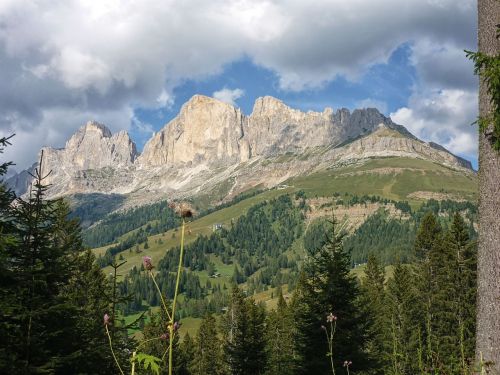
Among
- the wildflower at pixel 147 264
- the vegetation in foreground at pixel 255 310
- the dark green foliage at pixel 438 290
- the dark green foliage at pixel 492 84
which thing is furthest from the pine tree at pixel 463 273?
the wildflower at pixel 147 264

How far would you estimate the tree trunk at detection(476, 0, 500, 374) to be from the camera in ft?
29.9

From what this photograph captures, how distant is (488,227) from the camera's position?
9.52 meters

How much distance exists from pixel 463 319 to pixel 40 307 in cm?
3748

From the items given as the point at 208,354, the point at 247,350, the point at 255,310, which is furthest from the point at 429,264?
the point at 208,354

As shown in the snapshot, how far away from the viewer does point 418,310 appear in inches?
1802

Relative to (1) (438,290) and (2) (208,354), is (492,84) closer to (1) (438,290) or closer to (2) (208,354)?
(1) (438,290)

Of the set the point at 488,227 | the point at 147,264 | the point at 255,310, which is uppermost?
the point at 488,227

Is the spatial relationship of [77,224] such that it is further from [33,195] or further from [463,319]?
[463,319]

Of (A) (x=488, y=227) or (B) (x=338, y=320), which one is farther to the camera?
(B) (x=338, y=320)

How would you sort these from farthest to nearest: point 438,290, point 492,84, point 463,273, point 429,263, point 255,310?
point 255,310 → point 429,263 → point 438,290 → point 463,273 → point 492,84

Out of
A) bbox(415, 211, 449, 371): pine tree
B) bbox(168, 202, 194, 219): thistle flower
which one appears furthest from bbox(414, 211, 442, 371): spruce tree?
bbox(168, 202, 194, 219): thistle flower

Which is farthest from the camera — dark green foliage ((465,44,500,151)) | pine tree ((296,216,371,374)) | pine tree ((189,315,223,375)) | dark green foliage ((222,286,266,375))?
pine tree ((189,315,223,375))

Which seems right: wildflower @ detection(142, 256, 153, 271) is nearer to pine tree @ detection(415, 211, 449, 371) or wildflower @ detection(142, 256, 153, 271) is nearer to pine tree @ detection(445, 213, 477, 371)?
pine tree @ detection(445, 213, 477, 371)

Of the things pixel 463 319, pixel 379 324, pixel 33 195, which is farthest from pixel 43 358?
pixel 379 324
